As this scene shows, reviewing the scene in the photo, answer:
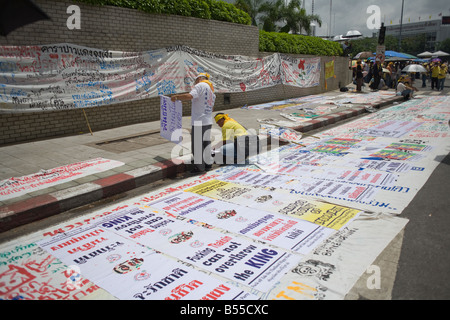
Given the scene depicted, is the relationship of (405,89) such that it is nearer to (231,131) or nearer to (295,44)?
(295,44)

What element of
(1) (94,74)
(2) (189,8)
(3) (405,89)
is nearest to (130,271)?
(1) (94,74)

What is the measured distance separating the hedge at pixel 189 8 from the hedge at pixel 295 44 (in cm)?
161

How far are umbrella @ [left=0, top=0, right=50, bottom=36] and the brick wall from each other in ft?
10.3

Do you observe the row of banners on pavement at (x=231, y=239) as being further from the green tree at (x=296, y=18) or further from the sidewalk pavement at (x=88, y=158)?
the green tree at (x=296, y=18)

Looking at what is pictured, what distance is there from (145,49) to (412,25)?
136335mm

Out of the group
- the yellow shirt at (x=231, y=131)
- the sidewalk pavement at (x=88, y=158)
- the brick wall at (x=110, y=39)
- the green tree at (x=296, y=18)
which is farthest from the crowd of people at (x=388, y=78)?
the yellow shirt at (x=231, y=131)

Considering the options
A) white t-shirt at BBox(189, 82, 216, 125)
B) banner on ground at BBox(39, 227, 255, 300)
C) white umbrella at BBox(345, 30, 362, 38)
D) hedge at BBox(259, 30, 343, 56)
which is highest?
white umbrella at BBox(345, 30, 362, 38)

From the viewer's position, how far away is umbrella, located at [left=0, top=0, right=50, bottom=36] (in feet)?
11.9

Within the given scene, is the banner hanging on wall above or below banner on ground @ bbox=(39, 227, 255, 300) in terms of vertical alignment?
above

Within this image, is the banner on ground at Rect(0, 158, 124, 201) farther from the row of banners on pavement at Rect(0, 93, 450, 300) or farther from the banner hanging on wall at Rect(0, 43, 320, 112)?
the banner hanging on wall at Rect(0, 43, 320, 112)

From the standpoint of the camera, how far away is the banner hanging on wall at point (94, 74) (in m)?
6.65

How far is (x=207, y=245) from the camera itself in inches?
127

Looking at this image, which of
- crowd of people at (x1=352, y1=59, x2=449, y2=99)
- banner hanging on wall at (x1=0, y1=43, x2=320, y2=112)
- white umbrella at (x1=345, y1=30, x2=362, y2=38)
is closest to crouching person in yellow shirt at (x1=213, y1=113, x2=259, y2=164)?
banner hanging on wall at (x1=0, y1=43, x2=320, y2=112)

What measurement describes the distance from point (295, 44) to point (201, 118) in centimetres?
1304
